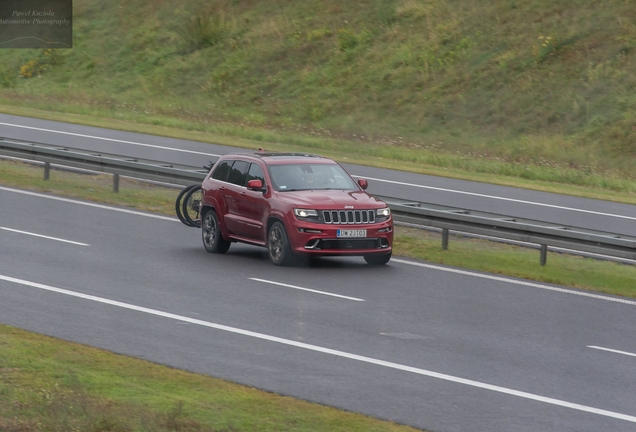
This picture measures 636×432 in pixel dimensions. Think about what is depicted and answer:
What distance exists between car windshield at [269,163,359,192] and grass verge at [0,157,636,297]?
5.90 feet

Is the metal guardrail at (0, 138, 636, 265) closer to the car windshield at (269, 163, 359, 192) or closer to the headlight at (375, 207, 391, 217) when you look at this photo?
the car windshield at (269, 163, 359, 192)

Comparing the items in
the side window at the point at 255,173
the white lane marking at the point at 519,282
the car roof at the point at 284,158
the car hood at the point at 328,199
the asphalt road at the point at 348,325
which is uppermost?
the car roof at the point at 284,158

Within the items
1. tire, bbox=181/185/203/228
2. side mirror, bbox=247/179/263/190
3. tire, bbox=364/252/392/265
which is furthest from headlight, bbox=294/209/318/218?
tire, bbox=181/185/203/228

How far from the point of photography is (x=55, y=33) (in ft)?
187

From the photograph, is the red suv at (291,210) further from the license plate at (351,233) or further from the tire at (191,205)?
the tire at (191,205)

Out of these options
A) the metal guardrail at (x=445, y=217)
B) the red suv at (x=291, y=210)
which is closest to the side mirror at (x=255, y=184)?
the red suv at (x=291, y=210)

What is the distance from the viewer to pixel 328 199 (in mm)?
16359

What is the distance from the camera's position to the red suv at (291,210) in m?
16.1

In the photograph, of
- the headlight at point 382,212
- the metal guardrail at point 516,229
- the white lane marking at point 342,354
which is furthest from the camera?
the metal guardrail at point 516,229

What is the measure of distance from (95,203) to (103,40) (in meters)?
34.3

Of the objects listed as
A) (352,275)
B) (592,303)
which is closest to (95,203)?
(352,275)

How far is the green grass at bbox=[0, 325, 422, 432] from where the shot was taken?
7.71m

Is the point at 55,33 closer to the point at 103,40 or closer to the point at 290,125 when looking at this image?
the point at 103,40

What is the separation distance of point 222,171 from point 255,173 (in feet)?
3.03
